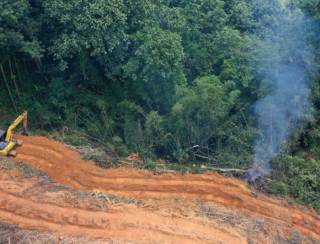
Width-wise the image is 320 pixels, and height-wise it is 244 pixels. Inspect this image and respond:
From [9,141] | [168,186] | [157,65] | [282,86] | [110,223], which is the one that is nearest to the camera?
[110,223]

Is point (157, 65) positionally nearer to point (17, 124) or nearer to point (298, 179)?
point (17, 124)

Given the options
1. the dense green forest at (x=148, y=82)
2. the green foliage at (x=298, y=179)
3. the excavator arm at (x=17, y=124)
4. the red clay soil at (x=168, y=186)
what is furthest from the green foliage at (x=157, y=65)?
the green foliage at (x=298, y=179)

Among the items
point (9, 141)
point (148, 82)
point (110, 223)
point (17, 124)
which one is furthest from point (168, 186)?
point (17, 124)

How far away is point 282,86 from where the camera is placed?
1355 centimetres

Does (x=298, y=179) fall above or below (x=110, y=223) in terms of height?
above

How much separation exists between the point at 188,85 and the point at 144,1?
10.0 ft

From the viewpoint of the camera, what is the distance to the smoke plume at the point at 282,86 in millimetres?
13148

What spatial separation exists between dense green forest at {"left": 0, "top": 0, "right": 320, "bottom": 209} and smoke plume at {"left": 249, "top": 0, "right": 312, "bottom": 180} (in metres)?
0.17

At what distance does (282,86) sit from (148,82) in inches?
168

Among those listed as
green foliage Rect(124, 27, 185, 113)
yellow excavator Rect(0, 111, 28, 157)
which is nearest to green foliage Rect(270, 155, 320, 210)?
green foliage Rect(124, 27, 185, 113)

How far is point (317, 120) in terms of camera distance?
13.7 m

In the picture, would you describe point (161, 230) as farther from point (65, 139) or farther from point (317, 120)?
point (317, 120)

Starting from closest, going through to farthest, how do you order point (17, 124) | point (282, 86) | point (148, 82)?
point (17, 124) < point (282, 86) < point (148, 82)

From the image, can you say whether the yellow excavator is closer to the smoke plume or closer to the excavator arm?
the excavator arm
